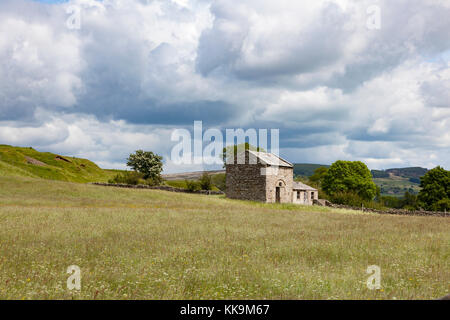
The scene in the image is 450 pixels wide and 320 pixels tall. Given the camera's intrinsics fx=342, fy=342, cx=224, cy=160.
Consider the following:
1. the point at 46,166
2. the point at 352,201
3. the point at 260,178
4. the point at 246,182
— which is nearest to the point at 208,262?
the point at 260,178

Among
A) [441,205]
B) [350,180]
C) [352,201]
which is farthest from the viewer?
[350,180]

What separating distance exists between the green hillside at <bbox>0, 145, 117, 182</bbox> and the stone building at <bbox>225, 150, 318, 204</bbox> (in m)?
34.9

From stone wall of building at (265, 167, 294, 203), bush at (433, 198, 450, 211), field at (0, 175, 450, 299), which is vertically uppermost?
stone wall of building at (265, 167, 294, 203)

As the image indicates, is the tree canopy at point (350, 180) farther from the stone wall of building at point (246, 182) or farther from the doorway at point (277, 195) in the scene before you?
the stone wall of building at point (246, 182)

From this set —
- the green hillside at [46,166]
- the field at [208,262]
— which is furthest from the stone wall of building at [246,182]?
the green hillside at [46,166]

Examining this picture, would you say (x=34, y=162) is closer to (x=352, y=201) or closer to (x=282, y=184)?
(x=282, y=184)

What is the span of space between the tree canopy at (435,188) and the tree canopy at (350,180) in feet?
42.3

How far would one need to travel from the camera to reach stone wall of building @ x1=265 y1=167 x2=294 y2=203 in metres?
48.4

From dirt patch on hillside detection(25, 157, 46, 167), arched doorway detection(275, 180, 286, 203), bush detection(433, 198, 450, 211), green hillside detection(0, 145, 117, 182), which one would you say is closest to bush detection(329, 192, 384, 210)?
bush detection(433, 198, 450, 211)

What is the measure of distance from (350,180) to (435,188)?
16267 millimetres

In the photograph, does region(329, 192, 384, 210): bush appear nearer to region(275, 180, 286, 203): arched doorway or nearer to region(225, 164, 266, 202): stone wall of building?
region(275, 180, 286, 203): arched doorway

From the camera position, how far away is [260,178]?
48.6m
